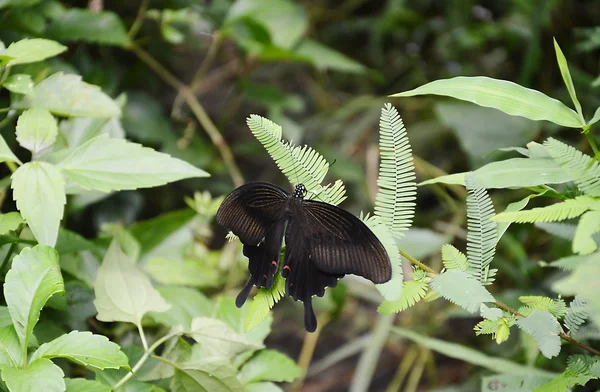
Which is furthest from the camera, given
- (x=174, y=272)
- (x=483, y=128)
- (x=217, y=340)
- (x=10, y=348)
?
(x=483, y=128)

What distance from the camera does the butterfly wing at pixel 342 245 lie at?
1.43 ft

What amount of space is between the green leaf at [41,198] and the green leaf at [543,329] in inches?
17.8

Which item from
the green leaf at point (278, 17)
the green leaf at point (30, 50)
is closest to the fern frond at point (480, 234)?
the green leaf at point (30, 50)

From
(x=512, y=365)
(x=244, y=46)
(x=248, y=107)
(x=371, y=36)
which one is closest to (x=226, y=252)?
(x=244, y=46)

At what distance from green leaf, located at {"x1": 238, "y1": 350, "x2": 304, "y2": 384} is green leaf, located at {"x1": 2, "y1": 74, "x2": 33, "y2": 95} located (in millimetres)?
423

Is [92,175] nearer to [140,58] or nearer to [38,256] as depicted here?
[38,256]

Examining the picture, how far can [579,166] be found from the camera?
1.53 ft

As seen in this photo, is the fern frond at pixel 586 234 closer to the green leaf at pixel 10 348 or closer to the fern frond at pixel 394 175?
the fern frond at pixel 394 175

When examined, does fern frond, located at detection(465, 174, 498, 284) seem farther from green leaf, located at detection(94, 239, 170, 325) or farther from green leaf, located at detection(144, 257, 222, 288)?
green leaf, located at detection(144, 257, 222, 288)

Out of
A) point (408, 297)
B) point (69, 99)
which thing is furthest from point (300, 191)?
point (69, 99)

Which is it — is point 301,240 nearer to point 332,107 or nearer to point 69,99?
point 69,99

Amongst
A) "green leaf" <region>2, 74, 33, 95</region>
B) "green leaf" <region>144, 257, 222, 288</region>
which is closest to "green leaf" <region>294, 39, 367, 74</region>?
"green leaf" <region>144, 257, 222, 288</region>

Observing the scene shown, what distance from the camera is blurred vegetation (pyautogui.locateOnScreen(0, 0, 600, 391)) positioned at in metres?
0.99

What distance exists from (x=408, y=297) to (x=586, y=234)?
152 mm
